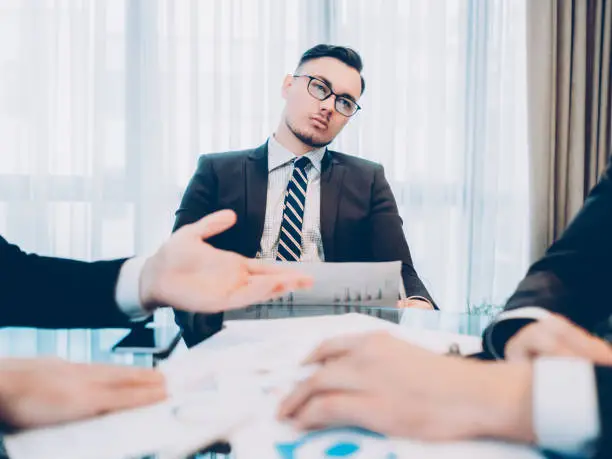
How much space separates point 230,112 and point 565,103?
171 centimetres

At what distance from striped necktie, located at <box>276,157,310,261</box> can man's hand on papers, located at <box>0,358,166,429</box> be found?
1219 mm

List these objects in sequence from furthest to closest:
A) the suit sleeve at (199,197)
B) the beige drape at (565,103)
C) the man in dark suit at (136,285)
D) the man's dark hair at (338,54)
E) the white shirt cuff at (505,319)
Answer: the beige drape at (565,103) → the man's dark hair at (338,54) → the suit sleeve at (199,197) → the man in dark suit at (136,285) → the white shirt cuff at (505,319)

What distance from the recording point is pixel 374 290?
984 mm

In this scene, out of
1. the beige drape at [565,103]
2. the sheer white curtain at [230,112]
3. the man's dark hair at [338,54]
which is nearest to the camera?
the man's dark hair at [338,54]

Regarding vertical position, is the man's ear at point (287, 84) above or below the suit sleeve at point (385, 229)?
above

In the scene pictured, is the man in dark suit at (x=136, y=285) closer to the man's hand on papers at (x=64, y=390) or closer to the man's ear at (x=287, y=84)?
the man's hand on papers at (x=64, y=390)

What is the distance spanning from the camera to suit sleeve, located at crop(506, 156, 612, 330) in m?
0.72

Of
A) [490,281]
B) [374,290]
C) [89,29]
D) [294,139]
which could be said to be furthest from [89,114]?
[490,281]

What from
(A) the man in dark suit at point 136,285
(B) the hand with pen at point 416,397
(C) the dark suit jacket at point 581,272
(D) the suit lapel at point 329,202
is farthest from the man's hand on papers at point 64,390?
(D) the suit lapel at point 329,202

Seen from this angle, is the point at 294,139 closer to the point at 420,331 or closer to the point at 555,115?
the point at 420,331

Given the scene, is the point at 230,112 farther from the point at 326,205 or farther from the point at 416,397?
the point at 416,397

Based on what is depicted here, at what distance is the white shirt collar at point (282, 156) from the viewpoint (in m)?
1.81

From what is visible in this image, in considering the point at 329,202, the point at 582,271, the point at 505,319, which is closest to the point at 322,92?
the point at 329,202

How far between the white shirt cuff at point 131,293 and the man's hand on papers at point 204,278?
22 millimetres
